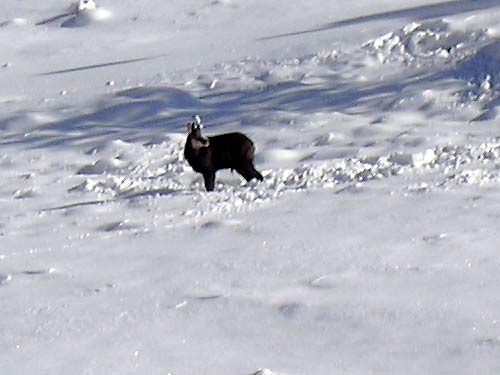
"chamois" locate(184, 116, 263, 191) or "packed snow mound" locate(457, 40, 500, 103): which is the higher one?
"chamois" locate(184, 116, 263, 191)

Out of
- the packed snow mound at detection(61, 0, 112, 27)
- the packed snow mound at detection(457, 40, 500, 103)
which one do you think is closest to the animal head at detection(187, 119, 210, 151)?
the packed snow mound at detection(457, 40, 500, 103)

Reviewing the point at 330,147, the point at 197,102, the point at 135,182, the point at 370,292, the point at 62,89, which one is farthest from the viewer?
A: the point at 62,89

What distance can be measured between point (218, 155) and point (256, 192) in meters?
0.95

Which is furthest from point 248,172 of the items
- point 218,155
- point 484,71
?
point 484,71

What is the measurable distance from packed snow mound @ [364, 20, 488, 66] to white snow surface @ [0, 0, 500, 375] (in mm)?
31

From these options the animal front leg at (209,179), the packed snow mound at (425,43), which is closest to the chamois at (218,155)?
the animal front leg at (209,179)

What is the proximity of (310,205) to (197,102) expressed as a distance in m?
6.43

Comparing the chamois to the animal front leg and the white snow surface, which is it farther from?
the white snow surface

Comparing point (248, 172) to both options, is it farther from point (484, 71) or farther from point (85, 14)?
point (85, 14)

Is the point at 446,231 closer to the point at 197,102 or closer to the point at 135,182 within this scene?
the point at 135,182

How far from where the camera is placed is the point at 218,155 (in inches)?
531

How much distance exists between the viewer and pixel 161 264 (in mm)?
10398

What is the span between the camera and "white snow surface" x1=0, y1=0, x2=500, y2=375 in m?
8.58

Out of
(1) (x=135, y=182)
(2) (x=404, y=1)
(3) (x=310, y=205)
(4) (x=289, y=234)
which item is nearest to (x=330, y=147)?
(1) (x=135, y=182)
